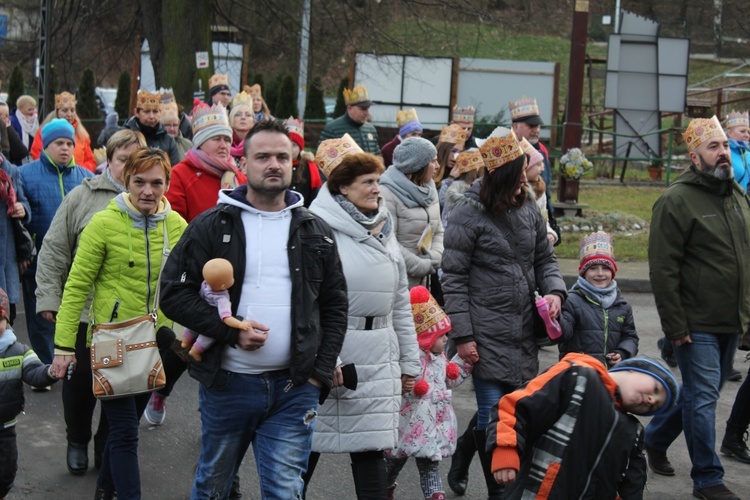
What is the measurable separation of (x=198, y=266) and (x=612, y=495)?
1821mm

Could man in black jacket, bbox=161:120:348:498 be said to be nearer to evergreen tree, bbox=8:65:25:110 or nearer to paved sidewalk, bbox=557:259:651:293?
paved sidewalk, bbox=557:259:651:293

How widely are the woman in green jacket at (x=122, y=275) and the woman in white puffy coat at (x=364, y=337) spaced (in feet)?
2.82

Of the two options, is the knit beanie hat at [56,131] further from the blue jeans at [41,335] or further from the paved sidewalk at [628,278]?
the paved sidewalk at [628,278]

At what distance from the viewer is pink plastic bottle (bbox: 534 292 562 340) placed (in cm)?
575

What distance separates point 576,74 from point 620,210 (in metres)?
3.02

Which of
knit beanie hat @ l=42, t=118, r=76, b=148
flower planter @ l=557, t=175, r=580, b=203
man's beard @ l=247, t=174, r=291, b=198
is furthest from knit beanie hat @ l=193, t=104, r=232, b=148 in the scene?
flower planter @ l=557, t=175, r=580, b=203

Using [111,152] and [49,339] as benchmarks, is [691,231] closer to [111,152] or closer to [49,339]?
[111,152]

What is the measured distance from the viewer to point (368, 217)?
17.1 ft

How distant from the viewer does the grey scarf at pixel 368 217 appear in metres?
5.14

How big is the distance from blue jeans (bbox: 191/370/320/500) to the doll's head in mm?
394

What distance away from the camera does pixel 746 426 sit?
276 inches

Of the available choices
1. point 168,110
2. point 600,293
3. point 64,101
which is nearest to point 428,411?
point 600,293

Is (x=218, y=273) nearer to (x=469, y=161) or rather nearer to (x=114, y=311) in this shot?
(x=114, y=311)

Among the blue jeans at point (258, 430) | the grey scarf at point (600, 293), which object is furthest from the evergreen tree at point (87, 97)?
Answer: the blue jeans at point (258, 430)
